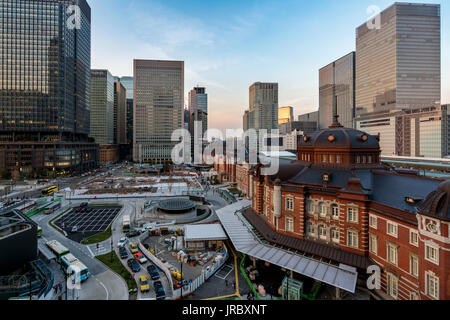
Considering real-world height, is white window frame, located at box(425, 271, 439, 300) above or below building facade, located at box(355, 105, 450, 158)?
below

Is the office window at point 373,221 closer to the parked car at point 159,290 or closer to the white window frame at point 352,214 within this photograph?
the white window frame at point 352,214

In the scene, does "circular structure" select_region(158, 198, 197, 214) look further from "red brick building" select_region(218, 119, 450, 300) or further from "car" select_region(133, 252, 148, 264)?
"car" select_region(133, 252, 148, 264)

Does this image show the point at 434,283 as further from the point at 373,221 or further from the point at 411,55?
the point at 411,55

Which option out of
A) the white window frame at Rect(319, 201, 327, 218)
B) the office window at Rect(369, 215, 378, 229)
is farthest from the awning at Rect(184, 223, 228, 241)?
the office window at Rect(369, 215, 378, 229)

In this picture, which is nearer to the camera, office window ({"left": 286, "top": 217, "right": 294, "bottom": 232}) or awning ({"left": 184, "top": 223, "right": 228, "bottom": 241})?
office window ({"left": 286, "top": 217, "right": 294, "bottom": 232})

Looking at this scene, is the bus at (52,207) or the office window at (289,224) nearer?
the office window at (289,224)

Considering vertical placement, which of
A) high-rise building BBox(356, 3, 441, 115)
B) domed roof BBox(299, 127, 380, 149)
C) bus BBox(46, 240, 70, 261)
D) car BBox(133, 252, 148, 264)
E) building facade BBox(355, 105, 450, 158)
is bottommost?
car BBox(133, 252, 148, 264)

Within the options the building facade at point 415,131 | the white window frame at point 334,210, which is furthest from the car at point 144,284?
the building facade at point 415,131
